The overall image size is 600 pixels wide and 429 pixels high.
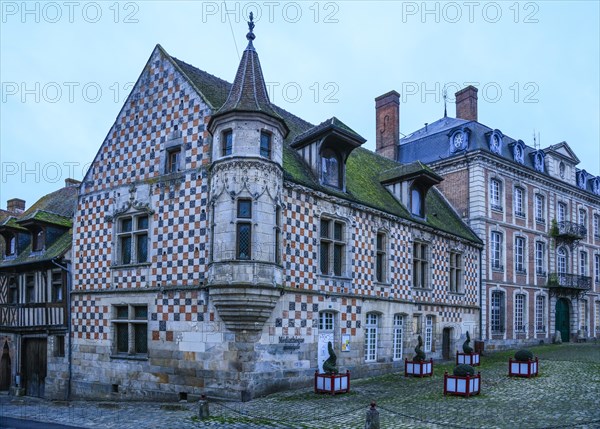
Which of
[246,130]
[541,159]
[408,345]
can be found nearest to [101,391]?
[246,130]

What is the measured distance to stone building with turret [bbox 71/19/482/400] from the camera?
16.6 metres

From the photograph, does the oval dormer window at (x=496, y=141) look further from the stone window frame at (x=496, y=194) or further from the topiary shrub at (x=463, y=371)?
the topiary shrub at (x=463, y=371)

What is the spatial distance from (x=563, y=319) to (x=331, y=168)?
73.4ft

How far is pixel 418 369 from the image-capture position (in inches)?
797

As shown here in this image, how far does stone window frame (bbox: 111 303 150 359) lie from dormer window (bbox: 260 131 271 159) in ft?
20.3

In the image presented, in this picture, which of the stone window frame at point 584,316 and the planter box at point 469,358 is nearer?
the planter box at point 469,358

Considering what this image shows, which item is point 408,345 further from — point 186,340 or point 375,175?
point 186,340

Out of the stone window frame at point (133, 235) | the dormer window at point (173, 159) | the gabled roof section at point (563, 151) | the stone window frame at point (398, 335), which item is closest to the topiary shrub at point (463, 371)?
the stone window frame at point (398, 335)

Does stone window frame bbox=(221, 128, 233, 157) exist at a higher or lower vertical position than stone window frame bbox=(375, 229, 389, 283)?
higher

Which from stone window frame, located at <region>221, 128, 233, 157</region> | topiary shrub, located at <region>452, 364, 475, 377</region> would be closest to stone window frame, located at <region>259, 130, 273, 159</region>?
stone window frame, located at <region>221, 128, 233, 157</region>

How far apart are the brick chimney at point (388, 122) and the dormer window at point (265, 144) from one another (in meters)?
18.0

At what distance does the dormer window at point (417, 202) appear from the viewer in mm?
25141

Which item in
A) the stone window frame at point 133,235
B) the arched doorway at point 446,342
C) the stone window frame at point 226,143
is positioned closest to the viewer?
the stone window frame at point 226,143

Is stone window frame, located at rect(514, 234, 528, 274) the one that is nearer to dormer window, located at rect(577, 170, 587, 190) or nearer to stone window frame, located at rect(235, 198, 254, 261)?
dormer window, located at rect(577, 170, 587, 190)
